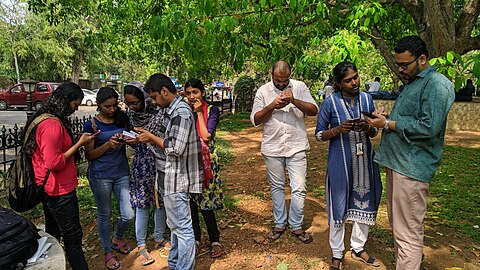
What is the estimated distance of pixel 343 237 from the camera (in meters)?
3.39

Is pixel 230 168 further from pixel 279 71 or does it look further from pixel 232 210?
pixel 279 71

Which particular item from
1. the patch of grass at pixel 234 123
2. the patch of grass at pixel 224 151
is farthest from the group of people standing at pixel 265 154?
the patch of grass at pixel 234 123

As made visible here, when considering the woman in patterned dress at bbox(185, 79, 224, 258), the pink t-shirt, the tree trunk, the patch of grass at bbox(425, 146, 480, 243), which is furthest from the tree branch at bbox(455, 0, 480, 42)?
the tree trunk

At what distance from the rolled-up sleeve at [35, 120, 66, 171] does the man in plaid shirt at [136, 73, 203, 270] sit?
1.89ft

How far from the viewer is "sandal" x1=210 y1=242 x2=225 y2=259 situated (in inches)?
144

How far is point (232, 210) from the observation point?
4973mm

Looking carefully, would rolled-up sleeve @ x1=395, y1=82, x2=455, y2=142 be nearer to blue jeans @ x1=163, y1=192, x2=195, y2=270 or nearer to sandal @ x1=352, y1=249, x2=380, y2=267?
sandal @ x1=352, y1=249, x2=380, y2=267

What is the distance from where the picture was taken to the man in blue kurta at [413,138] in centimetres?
261

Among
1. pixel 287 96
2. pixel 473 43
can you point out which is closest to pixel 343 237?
pixel 287 96

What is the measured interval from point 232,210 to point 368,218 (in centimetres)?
211

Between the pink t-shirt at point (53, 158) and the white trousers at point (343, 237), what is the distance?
2202 millimetres

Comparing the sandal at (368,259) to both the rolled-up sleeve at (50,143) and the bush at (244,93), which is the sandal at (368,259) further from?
the bush at (244,93)

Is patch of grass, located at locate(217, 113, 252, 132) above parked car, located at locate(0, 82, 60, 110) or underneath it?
underneath

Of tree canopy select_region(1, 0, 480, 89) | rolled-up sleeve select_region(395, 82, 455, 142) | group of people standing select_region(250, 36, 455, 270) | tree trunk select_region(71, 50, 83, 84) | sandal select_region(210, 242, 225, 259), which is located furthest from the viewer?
tree trunk select_region(71, 50, 83, 84)
